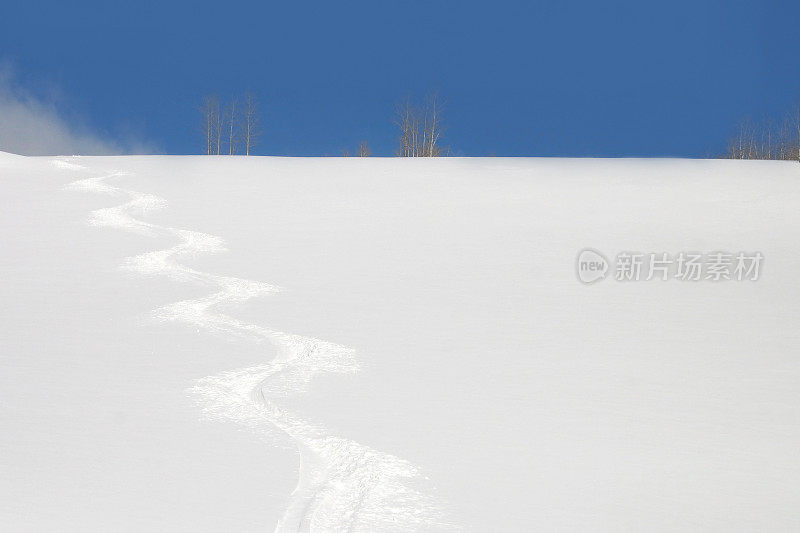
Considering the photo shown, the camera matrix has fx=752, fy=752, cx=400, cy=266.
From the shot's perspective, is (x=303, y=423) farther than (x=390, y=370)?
No

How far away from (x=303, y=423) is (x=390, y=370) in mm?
934

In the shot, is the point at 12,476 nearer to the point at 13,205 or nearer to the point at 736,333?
the point at 736,333

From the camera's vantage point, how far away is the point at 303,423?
369 cm

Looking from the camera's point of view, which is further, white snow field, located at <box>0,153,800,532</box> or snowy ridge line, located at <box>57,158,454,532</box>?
white snow field, located at <box>0,153,800,532</box>

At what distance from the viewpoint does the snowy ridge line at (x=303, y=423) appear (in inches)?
112

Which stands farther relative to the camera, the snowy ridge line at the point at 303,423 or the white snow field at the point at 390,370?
the white snow field at the point at 390,370

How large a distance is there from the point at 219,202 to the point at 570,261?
15.8 feet

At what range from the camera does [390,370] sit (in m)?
4.52

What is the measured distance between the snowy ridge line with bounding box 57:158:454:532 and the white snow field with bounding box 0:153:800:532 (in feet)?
0.05

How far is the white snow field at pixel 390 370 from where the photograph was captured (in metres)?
2.99

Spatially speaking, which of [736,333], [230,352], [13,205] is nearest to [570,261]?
[736,333]

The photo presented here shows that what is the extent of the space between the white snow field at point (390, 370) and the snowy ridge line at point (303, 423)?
0.05 feet

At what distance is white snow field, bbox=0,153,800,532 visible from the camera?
118 inches

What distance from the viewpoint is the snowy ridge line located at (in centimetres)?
284
